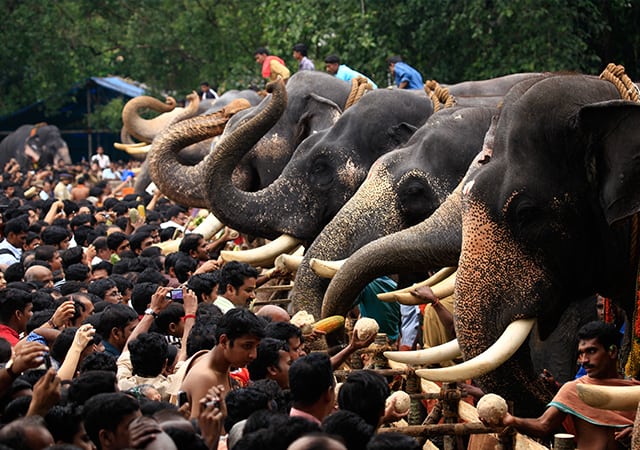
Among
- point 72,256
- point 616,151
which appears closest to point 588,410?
point 616,151

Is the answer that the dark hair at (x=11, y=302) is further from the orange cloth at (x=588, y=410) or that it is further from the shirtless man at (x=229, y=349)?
the orange cloth at (x=588, y=410)

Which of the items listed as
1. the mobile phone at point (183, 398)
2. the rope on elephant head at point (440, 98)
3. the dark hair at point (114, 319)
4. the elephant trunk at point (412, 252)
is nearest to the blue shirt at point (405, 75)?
the rope on elephant head at point (440, 98)

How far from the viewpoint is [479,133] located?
8.65 m

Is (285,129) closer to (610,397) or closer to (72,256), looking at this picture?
(72,256)

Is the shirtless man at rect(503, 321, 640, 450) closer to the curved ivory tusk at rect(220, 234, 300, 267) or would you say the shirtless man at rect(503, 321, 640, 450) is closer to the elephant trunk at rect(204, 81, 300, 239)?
the curved ivory tusk at rect(220, 234, 300, 267)

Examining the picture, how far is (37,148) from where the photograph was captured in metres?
33.0

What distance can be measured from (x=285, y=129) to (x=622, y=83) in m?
5.38

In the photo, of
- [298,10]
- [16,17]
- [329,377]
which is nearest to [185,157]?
[298,10]

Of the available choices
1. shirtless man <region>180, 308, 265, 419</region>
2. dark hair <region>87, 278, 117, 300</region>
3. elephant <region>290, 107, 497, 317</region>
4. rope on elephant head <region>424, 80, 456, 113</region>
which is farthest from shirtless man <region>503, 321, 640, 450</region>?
rope on elephant head <region>424, 80, 456, 113</region>

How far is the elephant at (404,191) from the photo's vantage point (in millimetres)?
8648

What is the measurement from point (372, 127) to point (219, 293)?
2.22m

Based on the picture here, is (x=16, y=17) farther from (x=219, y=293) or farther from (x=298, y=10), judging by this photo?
(x=219, y=293)

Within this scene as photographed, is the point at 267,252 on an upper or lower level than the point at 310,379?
→ lower

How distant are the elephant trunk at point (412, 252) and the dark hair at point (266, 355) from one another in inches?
70.7
